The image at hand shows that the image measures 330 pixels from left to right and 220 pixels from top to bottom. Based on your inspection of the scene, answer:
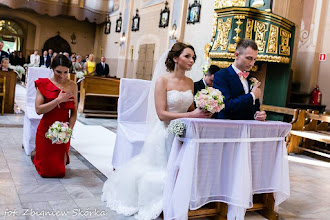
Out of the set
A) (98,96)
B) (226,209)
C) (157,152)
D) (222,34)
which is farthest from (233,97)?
(98,96)

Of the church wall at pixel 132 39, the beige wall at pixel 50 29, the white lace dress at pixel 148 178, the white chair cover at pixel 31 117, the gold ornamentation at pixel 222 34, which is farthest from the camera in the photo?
the beige wall at pixel 50 29

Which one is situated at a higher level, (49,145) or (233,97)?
(233,97)

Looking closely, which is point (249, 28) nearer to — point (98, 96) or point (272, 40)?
point (272, 40)

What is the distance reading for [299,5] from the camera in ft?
30.2

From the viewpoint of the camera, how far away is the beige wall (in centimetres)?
2015

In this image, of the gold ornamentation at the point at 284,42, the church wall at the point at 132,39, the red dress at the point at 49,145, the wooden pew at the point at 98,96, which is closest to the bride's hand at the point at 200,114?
the red dress at the point at 49,145

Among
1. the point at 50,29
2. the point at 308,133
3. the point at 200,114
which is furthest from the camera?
the point at 50,29

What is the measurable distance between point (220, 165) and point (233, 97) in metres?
0.61

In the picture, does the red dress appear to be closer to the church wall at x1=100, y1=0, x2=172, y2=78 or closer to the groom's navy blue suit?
the groom's navy blue suit

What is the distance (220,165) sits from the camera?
2938 millimetres

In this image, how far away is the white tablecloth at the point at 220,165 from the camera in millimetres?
2736

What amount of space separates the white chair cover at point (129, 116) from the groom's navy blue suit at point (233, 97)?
1.30 meters

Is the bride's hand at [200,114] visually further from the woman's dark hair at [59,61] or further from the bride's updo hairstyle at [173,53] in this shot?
the woman's dark hair at [59,61]

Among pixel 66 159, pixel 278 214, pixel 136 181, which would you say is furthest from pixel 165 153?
pixel 66 159
